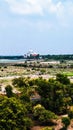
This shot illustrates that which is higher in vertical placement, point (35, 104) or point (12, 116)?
point (12, 116)

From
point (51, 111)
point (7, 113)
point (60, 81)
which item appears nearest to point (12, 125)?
point (7, 113)

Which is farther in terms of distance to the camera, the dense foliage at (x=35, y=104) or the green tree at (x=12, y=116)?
the dense foliage at (x=35, y=104)

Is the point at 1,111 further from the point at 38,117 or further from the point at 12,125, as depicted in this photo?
the point at 38,117

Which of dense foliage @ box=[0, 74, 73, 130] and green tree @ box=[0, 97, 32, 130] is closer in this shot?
green tree @ box=[0, 97, 32, 130]

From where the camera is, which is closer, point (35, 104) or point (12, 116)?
point (12, 116)

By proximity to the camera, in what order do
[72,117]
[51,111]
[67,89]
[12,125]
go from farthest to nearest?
[67,89], [51,111], [72,117], [12,125]

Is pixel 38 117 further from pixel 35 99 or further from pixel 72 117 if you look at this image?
pixel 35 99

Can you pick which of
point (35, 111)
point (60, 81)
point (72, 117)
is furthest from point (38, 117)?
point (60, 81)

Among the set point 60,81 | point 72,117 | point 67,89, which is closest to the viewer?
point 72,117

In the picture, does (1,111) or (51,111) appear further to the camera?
(51,111)
